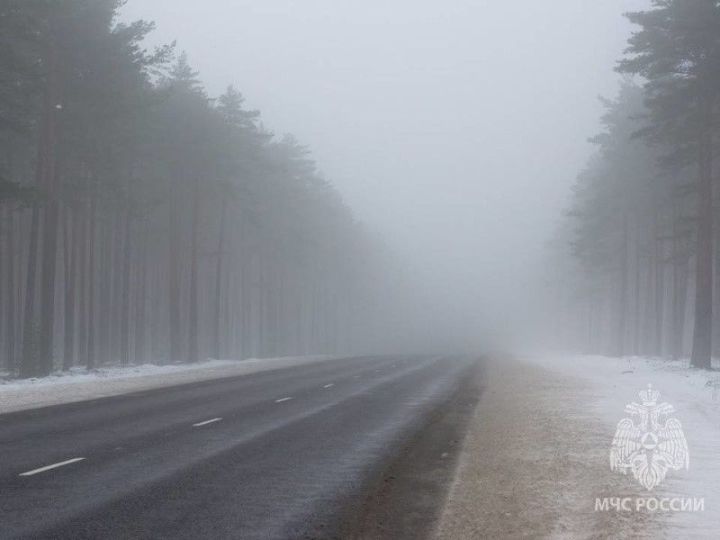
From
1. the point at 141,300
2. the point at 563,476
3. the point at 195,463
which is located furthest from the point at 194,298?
the point at 563,476

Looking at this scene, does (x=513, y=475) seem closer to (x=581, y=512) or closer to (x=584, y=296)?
(x=581, y=512)

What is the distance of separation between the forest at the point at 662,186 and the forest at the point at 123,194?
20.6 m

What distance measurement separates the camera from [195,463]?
1281 cm

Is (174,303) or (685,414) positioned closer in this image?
A: (685,414)

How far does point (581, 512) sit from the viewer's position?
9.50 meters

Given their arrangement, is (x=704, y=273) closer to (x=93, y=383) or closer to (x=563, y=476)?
(x=93, y=383)

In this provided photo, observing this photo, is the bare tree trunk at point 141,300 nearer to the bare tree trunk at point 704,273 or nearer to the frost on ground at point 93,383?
the frost on ground at point 93,383

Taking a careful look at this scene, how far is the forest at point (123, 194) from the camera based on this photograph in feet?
107

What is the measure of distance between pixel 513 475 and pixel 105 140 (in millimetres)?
31352

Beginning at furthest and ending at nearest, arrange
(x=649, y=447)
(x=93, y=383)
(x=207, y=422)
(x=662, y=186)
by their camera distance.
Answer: (x=662, y=186)
(x=93, y=383)
(x=207, y=422)
(x=649, y=447)

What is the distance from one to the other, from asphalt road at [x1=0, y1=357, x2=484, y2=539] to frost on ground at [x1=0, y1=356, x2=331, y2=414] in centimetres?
181

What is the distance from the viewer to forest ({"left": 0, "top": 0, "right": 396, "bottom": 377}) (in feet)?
107

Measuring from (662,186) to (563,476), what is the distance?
4300 cm

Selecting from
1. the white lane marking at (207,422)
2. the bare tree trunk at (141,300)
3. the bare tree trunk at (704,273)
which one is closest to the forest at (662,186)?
the bare tree trunk at (704,273)
